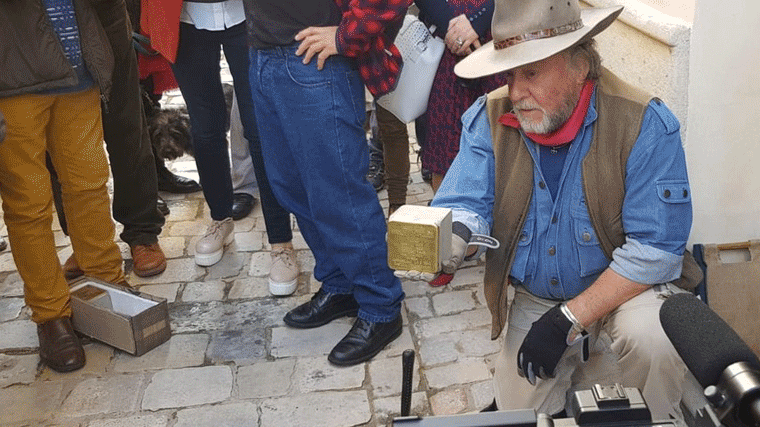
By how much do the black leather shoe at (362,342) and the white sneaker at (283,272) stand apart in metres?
0.63

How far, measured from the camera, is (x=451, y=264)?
253cm

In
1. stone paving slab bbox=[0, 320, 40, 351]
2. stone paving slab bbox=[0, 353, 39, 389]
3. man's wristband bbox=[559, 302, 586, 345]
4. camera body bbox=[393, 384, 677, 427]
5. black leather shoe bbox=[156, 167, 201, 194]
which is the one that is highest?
camera body bbox=[393, 384, 677, 427]

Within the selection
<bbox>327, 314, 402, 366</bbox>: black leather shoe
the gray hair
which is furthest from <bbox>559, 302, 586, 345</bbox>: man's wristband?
<bbox>327, 314, 402, 366</bbox>: black leather shoe

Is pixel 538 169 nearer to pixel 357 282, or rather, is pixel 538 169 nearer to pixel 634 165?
pixel 634 165

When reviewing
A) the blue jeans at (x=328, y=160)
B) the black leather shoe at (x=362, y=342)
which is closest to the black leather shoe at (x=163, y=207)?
the blue jeans at (x=328, y=160)

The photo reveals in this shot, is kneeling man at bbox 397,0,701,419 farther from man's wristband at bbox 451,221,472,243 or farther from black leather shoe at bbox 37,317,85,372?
black leather shoe at bbox 37,317,85,372

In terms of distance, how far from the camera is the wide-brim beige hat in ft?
8.61

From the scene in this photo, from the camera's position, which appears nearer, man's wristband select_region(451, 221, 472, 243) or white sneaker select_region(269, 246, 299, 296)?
man's wristband select_region(451, 221, 472, 243)

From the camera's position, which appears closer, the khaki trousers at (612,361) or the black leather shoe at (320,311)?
the khaki trousers at (612,361)

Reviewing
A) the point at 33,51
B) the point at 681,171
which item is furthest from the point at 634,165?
the point at 33,51

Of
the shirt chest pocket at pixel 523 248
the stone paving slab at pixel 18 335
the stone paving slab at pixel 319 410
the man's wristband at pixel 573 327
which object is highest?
the shirt chest pocket at pixel 523 248

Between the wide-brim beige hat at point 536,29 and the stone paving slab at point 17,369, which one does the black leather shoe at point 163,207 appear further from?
the wide-brim beige hat at point 536,29

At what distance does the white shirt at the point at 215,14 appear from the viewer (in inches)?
164

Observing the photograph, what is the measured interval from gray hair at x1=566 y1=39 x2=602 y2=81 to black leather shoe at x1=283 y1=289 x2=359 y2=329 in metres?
1.86
